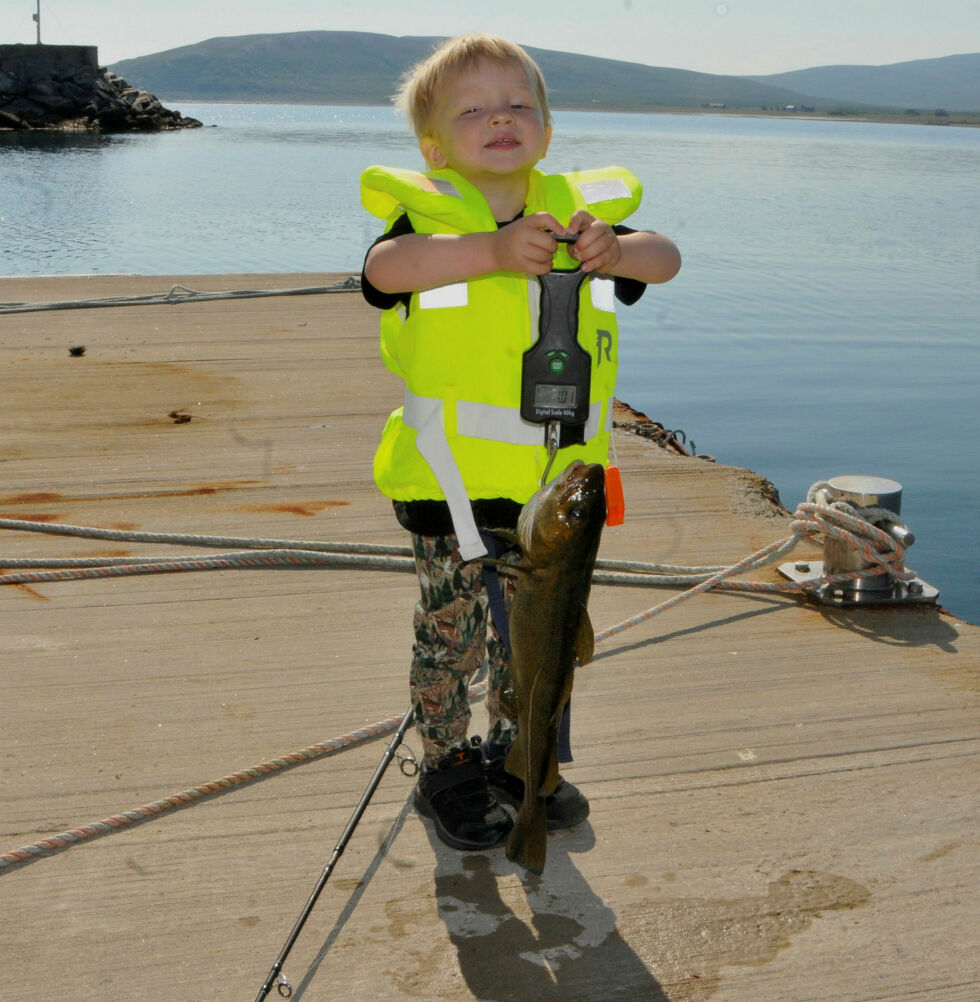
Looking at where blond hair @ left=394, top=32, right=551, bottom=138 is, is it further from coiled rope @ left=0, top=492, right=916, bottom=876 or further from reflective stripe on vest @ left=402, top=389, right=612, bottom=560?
coiled rope @ left=0, top=492, right=916, bottom=876

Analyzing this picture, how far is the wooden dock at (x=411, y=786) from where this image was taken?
9.28 feet

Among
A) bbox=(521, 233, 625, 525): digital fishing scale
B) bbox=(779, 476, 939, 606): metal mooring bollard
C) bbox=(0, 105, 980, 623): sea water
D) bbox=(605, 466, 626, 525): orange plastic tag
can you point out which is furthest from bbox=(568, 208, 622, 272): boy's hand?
bbox=(0, 105, 980, 623): sea water

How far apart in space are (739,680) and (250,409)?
4481mm

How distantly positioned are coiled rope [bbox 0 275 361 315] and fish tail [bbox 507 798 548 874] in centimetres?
913

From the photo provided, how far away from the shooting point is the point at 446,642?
3344 millimetres

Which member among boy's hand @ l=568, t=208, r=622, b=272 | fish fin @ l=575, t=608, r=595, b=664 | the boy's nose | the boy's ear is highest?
the boy's nose

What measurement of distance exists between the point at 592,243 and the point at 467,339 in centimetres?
47

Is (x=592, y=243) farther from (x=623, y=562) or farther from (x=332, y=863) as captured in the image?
(x=623, y=562)

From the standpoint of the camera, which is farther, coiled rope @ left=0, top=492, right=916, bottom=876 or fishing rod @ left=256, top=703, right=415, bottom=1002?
coiled rope @ left=0, top=492, right=916, bottom=876

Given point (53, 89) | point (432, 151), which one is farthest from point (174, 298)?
point (53, 89)

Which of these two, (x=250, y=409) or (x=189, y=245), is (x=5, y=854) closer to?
(x=250, y=409)

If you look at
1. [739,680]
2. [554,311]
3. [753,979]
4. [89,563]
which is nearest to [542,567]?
[554,311]

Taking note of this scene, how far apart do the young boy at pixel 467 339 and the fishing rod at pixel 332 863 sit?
0.44 ft

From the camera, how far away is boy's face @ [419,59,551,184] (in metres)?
3.12
